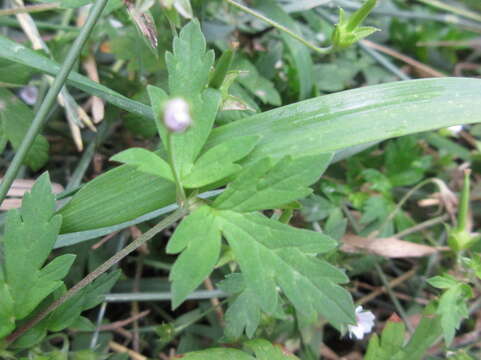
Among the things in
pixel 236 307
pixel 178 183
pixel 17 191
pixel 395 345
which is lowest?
pixel 395 345

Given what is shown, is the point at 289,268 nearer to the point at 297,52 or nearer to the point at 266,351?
the point at 266,351

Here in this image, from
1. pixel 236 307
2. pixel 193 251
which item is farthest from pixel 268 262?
pixel 236 307

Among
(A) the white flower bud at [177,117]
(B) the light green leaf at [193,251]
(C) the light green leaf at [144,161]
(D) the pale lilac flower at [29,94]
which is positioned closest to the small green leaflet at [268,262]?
(B) the light green leaf at [193,251]

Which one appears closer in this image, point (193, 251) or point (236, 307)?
point (193, 251)

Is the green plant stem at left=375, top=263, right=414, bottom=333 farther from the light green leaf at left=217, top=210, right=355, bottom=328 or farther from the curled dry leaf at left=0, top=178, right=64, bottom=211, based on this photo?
the curled dry leaf at left=0, top=178, right=64, bottom=211

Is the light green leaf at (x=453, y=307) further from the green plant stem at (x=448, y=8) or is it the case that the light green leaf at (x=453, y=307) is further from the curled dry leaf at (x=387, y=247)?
the green plant stem at (x=448, y=8)
